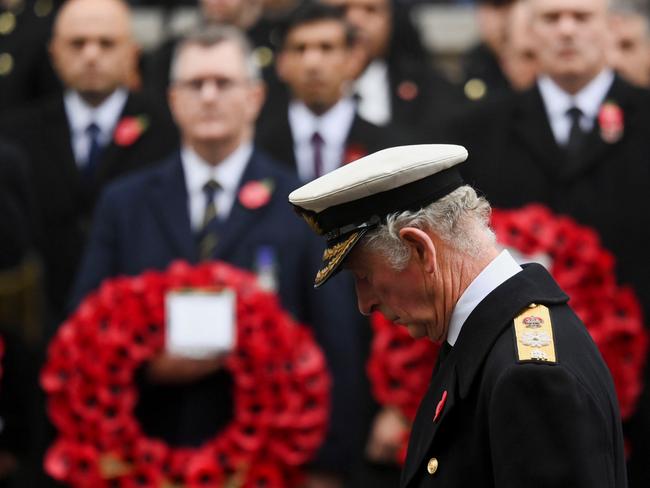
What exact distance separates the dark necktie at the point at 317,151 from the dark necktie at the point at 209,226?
109 centimetres

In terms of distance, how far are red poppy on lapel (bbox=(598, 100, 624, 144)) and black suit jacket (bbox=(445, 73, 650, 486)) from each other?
0.02 meters

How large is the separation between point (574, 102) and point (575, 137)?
0.21 meters

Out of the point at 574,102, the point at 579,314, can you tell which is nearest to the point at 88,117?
the point at 574,102

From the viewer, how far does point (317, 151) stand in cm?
764

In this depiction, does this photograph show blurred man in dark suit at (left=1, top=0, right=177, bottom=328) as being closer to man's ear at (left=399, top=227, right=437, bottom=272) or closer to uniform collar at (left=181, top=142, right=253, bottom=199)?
uniform collar at (left=181, top=142, right=253, bottom=199)

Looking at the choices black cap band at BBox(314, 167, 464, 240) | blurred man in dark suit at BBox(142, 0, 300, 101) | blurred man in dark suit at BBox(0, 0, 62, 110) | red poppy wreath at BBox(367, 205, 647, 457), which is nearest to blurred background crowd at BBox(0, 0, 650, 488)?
red poppy wreath at BBox(367, 205, 647, 457)

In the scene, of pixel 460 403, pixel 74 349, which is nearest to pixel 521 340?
pixel 460 403

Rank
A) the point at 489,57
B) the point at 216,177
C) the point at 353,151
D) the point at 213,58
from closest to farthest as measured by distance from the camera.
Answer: the point at 216,177 < the point at 213,58 < the point at 353,151 < the point at 489,57

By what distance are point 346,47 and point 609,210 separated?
2057mm

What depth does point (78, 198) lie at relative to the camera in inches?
300

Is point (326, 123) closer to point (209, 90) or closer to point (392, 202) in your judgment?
point (209, 90)

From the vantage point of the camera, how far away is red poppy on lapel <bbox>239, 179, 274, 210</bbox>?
6449mm

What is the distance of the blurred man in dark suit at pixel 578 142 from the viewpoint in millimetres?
6363

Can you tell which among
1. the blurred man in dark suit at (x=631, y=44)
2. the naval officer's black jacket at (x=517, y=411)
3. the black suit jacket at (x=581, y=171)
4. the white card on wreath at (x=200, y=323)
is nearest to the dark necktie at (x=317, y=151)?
the black suit jacket at (x=581, y=171)
